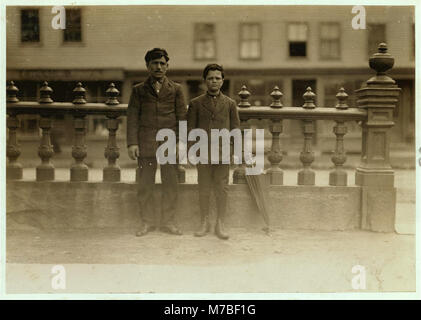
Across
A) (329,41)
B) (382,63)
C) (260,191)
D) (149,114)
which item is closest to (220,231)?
(260,191)

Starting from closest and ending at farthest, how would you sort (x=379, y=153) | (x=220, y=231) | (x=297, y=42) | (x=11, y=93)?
(x=220, y=231)
(x=379, y=153)
(x=11, y=93)
(x=297, y=42)

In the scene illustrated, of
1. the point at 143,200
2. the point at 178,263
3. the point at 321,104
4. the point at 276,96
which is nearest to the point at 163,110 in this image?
the point at 143,200

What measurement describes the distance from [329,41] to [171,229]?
14.5 m

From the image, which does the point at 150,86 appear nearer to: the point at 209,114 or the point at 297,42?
the point at 209,114

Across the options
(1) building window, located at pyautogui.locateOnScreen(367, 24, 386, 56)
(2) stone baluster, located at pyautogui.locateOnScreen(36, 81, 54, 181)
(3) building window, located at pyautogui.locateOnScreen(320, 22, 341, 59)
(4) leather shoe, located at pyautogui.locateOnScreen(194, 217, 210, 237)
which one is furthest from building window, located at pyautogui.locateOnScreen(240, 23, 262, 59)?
(4) leather shoe, located at pyautogui.locateOnScreen(194, 217, 210, 237)

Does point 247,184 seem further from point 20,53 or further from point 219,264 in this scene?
point 20,53

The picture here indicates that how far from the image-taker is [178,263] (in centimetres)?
393

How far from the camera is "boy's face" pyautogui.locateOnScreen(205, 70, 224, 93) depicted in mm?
4556

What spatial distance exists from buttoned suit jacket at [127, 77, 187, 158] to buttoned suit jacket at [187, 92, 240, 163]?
0.56 ft

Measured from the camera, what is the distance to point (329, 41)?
673 inches

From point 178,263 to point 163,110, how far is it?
165 centimetres

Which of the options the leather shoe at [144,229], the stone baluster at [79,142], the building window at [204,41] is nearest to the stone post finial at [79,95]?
the stone baluster at [79,142]

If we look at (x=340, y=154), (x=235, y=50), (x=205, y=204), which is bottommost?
(x=205, y=204)
